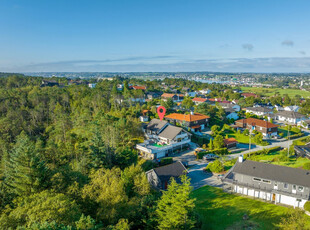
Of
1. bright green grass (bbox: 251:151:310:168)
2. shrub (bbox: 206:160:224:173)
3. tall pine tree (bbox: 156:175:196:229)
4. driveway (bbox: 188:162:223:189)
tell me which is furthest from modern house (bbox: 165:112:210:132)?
tall pine tree (bbox: 156:175:196:229)

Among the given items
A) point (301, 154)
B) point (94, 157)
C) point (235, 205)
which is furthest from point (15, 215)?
point (301, 154)

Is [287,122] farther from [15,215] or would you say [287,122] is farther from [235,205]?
[15,215]

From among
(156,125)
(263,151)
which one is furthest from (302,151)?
(156,125)

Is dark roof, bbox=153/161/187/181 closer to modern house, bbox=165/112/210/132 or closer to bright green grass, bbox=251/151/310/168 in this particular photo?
bright green grass, bbox=251/151/310/168

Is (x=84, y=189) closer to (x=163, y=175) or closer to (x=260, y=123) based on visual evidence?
(x=163, y=175)

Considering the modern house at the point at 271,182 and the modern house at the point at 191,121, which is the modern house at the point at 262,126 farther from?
the modern house at the point at 271,182

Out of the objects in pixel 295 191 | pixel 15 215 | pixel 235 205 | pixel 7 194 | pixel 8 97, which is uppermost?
pixel 8 97
